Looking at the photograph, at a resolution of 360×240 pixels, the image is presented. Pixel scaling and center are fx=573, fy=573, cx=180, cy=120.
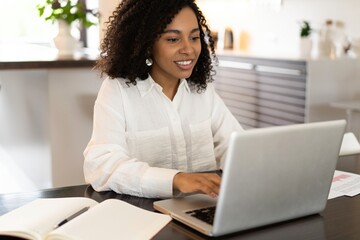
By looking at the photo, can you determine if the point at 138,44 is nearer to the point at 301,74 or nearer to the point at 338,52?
the point at 301,74

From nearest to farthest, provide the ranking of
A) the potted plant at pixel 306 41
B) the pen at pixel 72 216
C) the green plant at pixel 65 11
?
the pen at pixel 72 216
the green plant at pixel 65 11
the potted plant at pixel 306 41

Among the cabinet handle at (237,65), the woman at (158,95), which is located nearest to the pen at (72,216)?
the woman at (158,95)

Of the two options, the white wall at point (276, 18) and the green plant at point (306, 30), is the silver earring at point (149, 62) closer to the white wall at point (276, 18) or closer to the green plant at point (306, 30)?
the white wall at point (276, 18)

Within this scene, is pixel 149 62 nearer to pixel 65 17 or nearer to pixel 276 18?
pixel 65 17

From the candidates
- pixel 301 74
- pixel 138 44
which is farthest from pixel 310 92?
pixel 138 44

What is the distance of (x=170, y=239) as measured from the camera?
120 cm

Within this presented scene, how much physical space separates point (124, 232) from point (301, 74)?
317 cm

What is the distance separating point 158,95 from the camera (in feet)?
6.40

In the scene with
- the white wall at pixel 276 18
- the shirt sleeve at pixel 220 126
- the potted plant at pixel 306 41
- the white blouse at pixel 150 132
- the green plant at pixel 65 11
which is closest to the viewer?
the white blouse at pixel 150 132

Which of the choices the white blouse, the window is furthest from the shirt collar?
the window

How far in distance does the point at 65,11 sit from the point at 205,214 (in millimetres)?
2418

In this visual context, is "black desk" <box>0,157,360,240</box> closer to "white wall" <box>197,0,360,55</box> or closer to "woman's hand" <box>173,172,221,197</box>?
"woman's hand" <box>173,172,221,197</box>

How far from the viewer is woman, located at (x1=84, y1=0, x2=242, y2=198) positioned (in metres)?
1.85

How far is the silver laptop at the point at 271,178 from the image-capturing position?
1.14m
